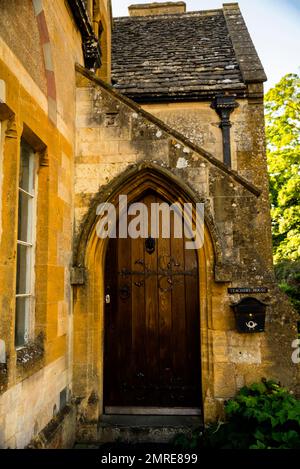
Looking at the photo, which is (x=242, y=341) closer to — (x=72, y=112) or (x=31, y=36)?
(x=72, y=112)

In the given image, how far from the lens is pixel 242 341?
150 inches

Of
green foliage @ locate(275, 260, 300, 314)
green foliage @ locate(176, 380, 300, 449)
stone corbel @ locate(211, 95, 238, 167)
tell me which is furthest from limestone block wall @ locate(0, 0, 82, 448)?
green foliage @ locate(275, 260, 300, 314)

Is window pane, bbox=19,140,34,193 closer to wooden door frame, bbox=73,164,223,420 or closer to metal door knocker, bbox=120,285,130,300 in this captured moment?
wooden door frame, bbox=73,164,223,420

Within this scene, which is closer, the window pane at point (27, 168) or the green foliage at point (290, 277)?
the window pane at point (27, 168)

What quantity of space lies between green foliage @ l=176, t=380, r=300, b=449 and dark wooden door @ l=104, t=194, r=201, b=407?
2.37ft

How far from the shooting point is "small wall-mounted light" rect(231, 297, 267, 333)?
3.68m

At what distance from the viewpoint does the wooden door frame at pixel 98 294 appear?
3861 millimetres

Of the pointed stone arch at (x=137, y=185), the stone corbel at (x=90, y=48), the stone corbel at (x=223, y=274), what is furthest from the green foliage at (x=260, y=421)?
the stone corbel at (x=90, y=48)

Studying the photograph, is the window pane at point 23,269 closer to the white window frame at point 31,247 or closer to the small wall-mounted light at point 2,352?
the white window frame at point 31,247

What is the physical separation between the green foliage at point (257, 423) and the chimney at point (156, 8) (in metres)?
10.2

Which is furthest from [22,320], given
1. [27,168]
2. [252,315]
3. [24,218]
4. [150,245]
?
[252,315]

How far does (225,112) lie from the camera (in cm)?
577

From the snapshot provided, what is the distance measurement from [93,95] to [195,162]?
1.56 metres

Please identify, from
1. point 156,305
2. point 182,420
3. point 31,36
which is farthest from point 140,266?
point 31,36
